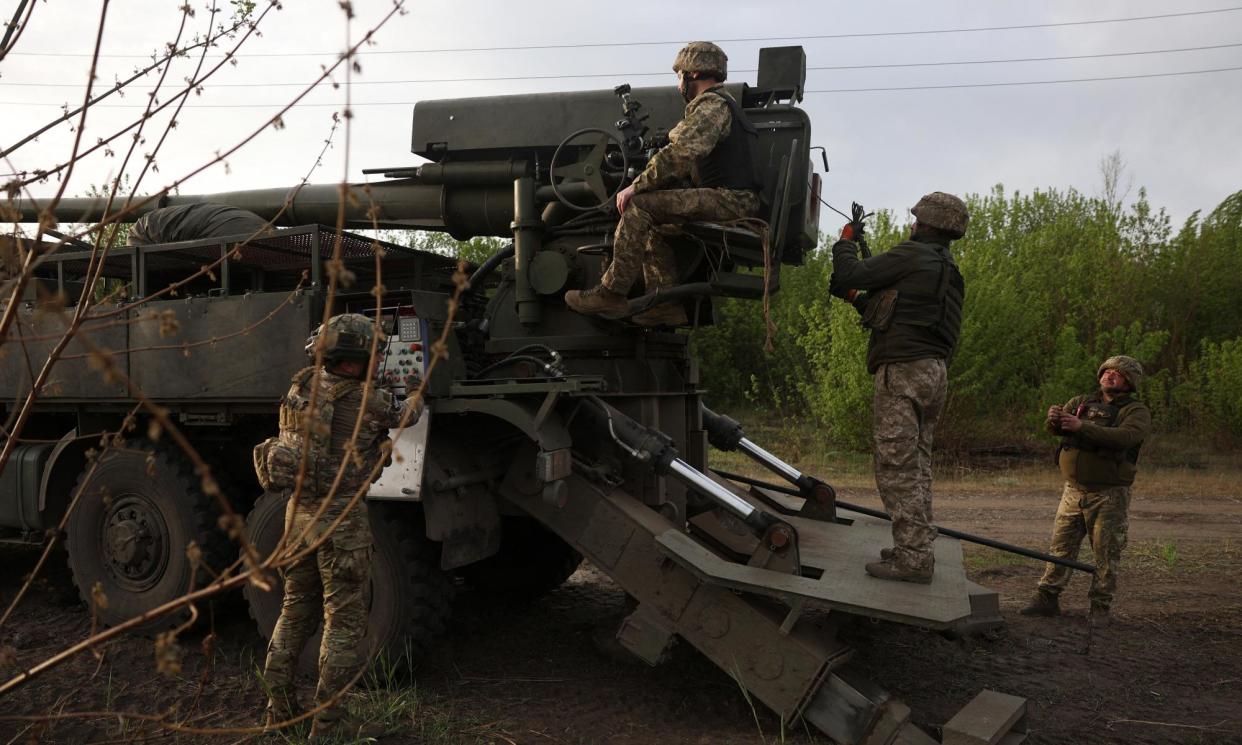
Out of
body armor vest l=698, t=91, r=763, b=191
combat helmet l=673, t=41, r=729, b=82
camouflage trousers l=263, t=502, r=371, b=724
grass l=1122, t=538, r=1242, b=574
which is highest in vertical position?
combat helmet l=673, t=41, r=729, b=82

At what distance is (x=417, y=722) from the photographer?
427cm

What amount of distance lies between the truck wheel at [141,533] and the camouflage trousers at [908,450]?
12.2ft

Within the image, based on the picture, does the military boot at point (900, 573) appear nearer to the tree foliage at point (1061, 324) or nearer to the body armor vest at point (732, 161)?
the body armor vest at point (732, 161)

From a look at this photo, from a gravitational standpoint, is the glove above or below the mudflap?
above

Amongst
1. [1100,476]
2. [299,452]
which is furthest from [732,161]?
[1100,476]

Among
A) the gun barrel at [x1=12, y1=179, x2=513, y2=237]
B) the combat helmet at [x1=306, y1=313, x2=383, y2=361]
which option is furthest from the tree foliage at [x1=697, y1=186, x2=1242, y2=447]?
the combat helmet at [x1=306, y1=313, x2=383, y2=361]

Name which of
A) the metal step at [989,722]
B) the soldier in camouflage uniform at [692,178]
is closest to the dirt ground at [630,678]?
the metal step at [989,722]

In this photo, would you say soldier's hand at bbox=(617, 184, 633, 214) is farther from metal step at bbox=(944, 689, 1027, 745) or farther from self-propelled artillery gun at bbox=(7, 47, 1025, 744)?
metal step at bbox=(944, 689, 1027, 745)

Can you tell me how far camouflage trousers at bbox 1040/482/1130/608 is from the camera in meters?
6.17

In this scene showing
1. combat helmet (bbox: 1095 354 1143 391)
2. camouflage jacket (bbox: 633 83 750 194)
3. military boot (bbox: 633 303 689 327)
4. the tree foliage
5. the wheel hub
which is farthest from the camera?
the tree foliage

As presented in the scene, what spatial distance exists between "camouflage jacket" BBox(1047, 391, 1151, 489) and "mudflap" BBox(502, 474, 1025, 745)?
1.88m

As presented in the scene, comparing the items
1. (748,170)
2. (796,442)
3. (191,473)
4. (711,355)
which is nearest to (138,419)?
(191,473)

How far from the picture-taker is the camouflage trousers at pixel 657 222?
483 centimetres

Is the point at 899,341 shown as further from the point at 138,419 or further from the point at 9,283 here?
the point at 138,419
